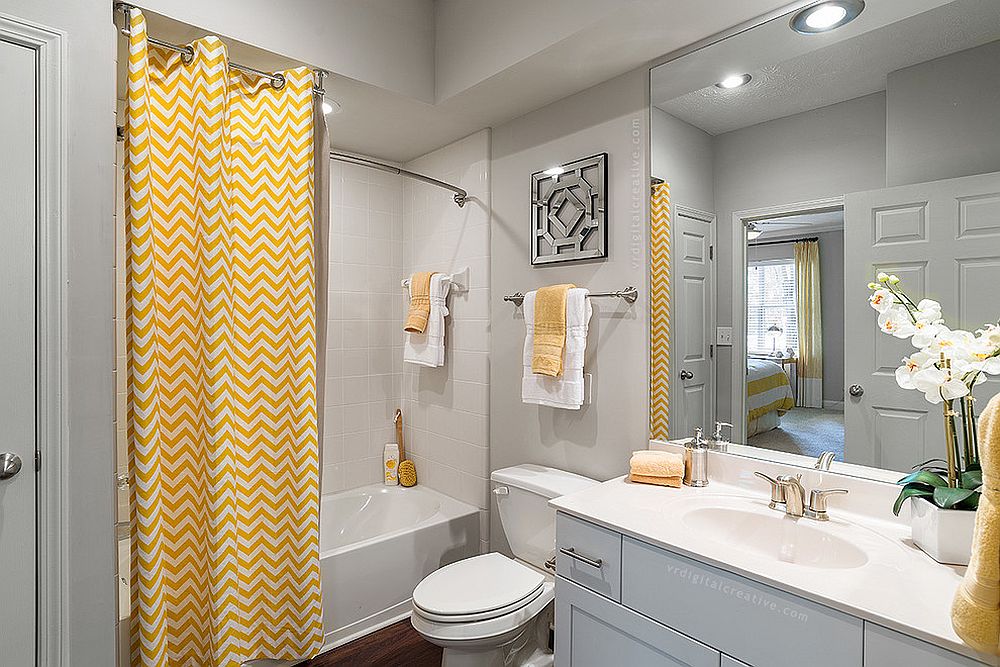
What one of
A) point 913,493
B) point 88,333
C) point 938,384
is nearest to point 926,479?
point 913,493

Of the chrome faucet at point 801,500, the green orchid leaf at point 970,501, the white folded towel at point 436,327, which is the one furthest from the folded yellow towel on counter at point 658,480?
the white folded towel at point 436,327

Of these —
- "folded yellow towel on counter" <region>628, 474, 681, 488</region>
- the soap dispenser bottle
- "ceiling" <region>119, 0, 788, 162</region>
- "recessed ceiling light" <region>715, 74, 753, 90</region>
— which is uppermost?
"ceiling" <region>119, 0, 788, 162</region>

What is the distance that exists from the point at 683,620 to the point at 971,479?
727 mm

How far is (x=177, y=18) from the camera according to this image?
5.58ft

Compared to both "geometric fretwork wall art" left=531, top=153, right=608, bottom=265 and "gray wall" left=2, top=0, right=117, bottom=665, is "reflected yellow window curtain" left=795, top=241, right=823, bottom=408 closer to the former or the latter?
"geometric fretwork wall art" left=531, top=153, right=608, bottom=265

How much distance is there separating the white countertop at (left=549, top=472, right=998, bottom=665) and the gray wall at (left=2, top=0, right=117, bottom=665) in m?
1.31

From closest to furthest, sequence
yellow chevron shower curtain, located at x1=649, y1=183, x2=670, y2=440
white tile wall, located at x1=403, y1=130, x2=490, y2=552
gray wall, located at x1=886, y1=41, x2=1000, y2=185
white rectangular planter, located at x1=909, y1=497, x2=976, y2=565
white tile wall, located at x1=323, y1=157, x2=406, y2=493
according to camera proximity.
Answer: white rectangular planter, located at x1=909, y1=497, x2=976, y2=565 < gray wall, located at x1=886, y1=41, x2=1000, y2=185 < yellow chevron shower curtain, located at x1=649, y1=183, x2=670, y2=440 < white tile wall, located at x1=403, y1=130, x2=490, y2=552 < white tile wall, located at x1=323, y1=157, x2=406, y2=493

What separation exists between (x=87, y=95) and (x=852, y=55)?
2.13 metres

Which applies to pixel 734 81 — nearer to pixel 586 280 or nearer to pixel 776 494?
pixel 586 280

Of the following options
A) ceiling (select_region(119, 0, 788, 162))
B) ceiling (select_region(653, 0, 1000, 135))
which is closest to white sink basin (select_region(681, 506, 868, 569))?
ceiling (select_region(653, 0, 1000, 135))

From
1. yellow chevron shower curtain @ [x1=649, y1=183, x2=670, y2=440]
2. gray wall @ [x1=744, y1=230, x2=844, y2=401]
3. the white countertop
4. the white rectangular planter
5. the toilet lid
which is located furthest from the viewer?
yellow chevron shower curtain @ [x1=649, y1=183, x2=670, y2=440]

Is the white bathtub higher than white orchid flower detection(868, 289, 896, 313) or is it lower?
lower

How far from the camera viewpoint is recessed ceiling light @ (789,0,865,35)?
5.08ft

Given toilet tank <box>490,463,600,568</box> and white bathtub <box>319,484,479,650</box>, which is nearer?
toilet tank <box>490,463,600,568</box>
